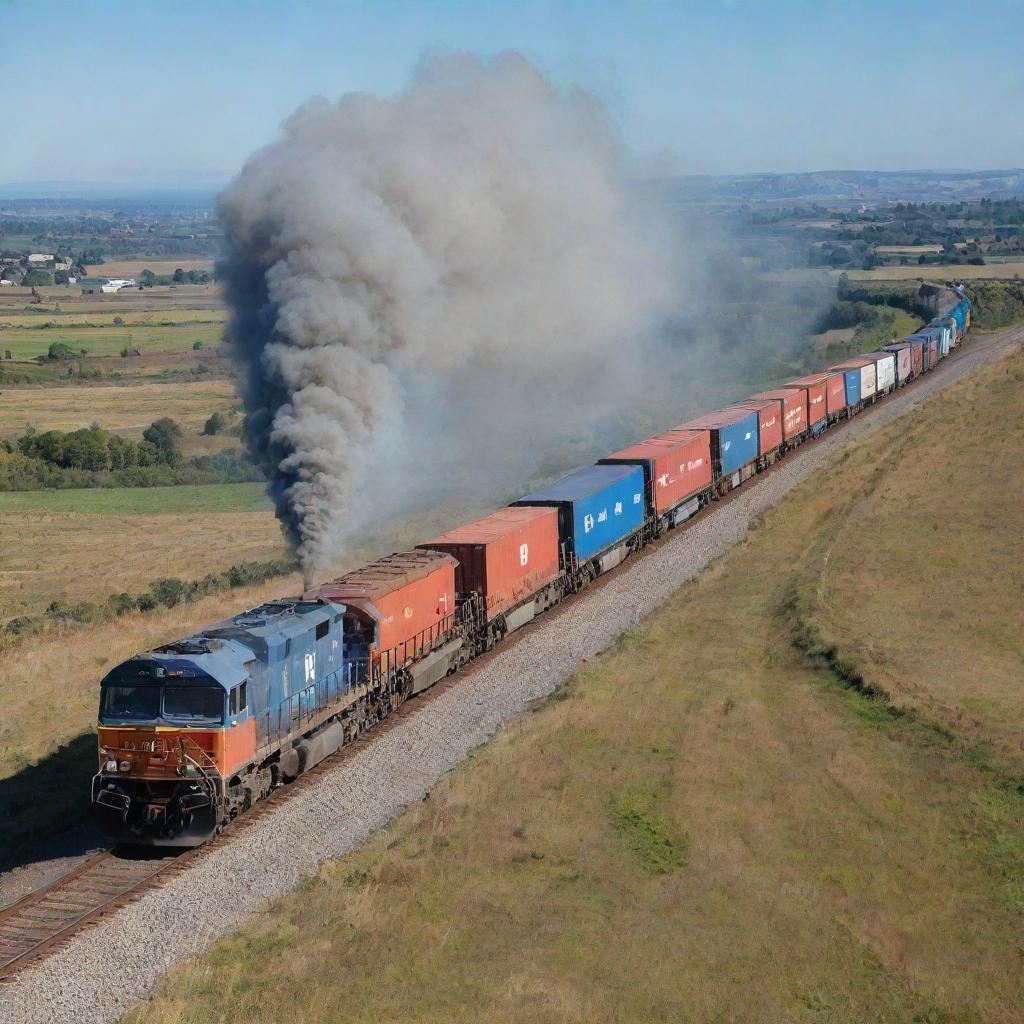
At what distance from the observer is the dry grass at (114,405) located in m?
93.6

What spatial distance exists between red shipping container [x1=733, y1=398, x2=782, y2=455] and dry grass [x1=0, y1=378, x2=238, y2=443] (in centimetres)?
4861

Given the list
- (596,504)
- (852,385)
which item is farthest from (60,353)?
(596,504)

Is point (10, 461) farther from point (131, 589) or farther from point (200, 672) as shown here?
point (200, 672)

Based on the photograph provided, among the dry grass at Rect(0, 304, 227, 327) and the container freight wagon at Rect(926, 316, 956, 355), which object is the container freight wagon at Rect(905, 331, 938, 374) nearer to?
the container freight wagon at Rect(926, 316, 956, 355)

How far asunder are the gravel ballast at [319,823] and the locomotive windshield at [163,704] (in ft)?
7.19

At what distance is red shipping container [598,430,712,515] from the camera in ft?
136

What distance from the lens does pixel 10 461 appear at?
77.2 meters

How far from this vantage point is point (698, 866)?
18.8m

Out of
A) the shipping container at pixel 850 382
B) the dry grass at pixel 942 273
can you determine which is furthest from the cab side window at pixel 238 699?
the dry grass at pixel 942 273

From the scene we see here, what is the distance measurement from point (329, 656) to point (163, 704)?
Result: 425 centimetres

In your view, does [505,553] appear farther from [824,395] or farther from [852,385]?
[852,385]

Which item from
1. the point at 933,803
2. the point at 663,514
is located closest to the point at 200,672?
the point at 933,803

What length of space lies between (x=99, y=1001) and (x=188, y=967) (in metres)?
1.08

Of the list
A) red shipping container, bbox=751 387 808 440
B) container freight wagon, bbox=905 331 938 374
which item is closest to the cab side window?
red shipping container, bbox=751 387 808 440
